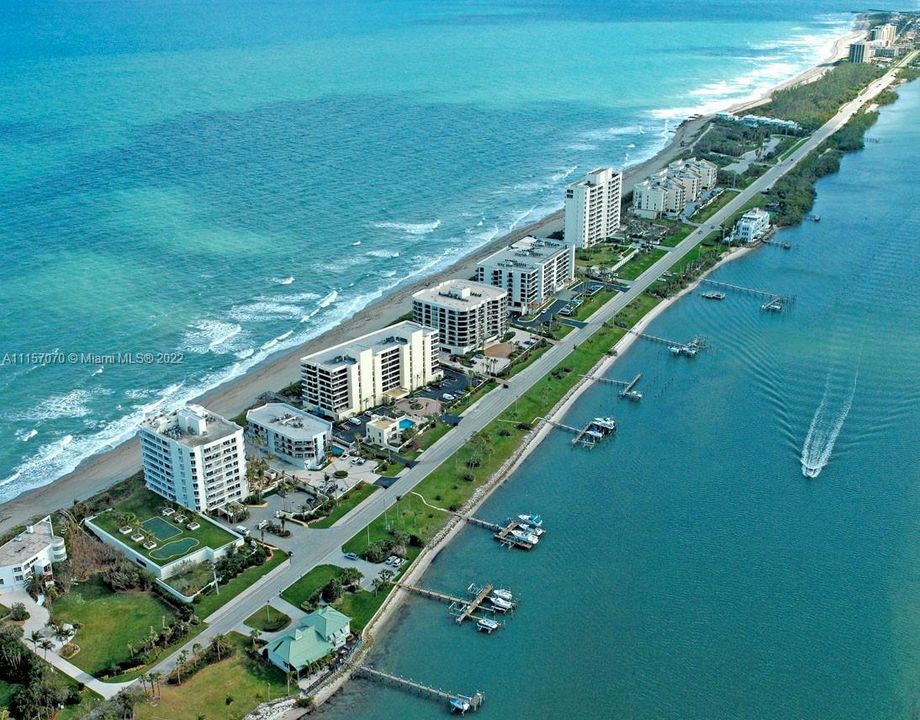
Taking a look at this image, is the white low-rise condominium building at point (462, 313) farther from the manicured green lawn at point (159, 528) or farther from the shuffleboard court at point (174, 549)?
the shuffleboard court at point (174, 549)

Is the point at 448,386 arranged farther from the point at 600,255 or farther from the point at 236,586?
the point at 600,255

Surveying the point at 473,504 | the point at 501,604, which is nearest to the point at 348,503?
the point at 473,504

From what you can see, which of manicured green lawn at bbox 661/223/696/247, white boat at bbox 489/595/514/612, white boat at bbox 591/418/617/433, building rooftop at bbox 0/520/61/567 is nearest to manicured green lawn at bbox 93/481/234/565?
building rooftop at bbox 0/520/61/567

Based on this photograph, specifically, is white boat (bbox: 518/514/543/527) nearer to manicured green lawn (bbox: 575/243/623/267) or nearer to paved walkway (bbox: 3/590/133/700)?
paved walkway (bbox: 3/590/133/700)

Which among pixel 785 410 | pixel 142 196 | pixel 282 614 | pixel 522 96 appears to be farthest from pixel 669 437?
pixel 522 96

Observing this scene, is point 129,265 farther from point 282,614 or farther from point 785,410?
point 785,410

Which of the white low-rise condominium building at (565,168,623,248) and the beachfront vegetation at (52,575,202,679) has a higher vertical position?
the white low-rise condominium building at (565,168,623,248)
